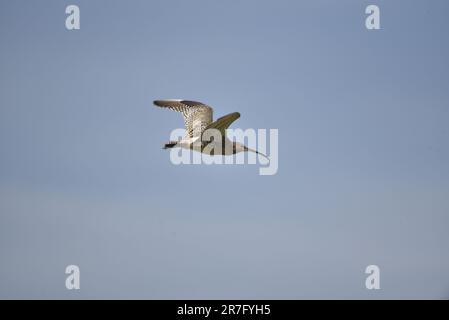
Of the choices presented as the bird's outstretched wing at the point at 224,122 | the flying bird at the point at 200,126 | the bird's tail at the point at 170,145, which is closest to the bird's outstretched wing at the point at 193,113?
the flying bird at the point at 200,126

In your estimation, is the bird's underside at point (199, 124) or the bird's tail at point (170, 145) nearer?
the bird's tail at point (170, 145)

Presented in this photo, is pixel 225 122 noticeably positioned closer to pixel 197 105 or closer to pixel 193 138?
pixel 193 138

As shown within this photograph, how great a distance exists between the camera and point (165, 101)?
3953cm

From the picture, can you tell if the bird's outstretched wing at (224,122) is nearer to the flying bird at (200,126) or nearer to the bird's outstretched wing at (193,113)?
the flying bird at (200,126)

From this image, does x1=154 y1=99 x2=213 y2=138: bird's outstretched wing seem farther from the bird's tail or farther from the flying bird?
the bird's tail

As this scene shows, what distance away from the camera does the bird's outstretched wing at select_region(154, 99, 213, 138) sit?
120ft

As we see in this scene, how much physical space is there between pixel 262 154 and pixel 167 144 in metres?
6.30

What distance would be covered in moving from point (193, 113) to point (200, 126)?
146 centimetres

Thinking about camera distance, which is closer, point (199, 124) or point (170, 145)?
point (170, 145)

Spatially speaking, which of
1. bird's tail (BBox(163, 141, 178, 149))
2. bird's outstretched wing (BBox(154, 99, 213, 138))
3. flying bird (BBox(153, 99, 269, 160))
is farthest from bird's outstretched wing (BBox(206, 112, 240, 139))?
bird's tail (BBox(163, 141, 178, 149))

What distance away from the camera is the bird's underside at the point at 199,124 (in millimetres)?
34237

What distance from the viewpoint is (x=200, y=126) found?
36.7m

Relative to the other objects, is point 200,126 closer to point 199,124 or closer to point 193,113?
point 199,124

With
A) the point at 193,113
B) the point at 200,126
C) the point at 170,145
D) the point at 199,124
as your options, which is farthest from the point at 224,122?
the point at 193,113
